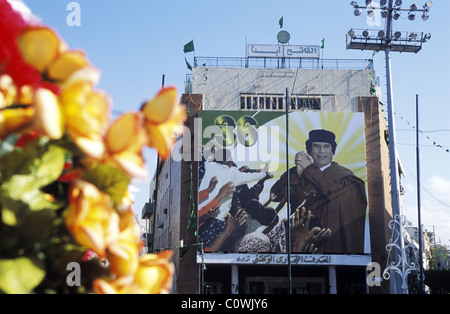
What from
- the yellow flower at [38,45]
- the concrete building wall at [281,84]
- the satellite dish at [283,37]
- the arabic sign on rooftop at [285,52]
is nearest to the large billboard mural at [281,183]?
the concrete building wall at [281,84]

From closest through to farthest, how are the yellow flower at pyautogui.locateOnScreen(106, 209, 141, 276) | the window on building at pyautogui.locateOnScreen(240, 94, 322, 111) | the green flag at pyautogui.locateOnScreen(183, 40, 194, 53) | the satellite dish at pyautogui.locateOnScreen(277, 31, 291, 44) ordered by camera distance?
the yellow flower at pyautogui.locateOnScreen(106, 209, 141, 276) < the window on building at pyautogui.locateOnScreen(240, 94, 322, 111) < the green flag at pyautogui.locateOnScreen(183, 40, 194, 53) < the satellite dish at pyautogui.locateOnScreen(277, 31, 291, 44)

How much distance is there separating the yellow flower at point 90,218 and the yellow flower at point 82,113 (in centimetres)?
6

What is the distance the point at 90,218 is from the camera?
79 centimetres

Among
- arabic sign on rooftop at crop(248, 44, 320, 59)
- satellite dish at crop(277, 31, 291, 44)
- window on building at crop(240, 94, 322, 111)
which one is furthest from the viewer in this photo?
satellite dish at crop(277, 31, 291, 44)

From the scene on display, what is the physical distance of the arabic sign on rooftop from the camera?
2961 centimetres

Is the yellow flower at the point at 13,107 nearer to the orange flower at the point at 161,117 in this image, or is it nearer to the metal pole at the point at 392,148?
the orange flower at the point at 161,117

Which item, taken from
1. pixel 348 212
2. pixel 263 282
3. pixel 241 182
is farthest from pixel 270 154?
pixel 263 282

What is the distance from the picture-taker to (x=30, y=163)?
0.83 meters

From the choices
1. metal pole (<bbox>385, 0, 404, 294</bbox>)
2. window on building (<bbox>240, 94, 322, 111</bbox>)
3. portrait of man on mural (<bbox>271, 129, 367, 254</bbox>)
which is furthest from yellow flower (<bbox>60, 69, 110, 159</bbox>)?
window on building (<bbox>240, 94, 322, 111</bbox>)

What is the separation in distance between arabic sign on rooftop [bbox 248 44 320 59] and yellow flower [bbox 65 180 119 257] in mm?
29460

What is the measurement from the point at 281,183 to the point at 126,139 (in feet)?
83.6

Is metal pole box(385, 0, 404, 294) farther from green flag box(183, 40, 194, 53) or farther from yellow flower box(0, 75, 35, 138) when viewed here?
yellow flower box(0, 75, 35, 138)

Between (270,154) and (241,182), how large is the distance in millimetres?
2105

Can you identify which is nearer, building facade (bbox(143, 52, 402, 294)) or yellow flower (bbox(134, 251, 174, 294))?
yellow flower (bbox(134, 251, 174, 294))
